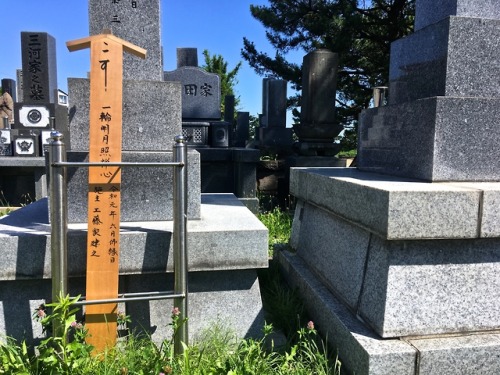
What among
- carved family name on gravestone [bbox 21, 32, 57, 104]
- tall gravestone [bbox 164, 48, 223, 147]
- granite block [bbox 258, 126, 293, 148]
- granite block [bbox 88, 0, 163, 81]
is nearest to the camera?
granite block [bbox 88, 0, 163, 81]

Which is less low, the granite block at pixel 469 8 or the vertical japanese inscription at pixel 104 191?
the granite block at pixel 469 8

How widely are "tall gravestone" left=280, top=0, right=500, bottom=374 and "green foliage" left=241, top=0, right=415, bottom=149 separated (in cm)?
717

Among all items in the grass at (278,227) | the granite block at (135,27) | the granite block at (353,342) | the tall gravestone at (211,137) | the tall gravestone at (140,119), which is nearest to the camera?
the granite block at (353,342)

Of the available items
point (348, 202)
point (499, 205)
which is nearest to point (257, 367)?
point (348, 202)

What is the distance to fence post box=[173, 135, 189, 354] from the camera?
1946 millimetres

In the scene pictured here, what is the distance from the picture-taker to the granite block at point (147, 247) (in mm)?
2035

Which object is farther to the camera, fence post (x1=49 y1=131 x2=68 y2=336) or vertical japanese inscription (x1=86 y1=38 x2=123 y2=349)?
vertical japanese inscription (x1=86 y1=38 x2=123 y2=349)

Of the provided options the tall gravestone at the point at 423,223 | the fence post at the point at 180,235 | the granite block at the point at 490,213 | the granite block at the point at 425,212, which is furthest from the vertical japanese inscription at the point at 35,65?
the granite block at the point at 490,213

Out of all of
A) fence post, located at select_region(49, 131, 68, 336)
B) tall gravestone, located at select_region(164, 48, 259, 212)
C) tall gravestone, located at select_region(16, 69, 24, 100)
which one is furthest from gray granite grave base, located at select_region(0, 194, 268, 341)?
tall gravestone, located at select_region(16, 69, 24, 100)

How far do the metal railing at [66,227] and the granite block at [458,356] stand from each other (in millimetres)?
1123

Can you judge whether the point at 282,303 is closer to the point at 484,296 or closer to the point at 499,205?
the point at 484,296

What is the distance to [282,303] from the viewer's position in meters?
2.58

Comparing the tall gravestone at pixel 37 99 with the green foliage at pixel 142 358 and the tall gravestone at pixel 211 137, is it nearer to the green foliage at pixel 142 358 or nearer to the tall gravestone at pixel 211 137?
the tall gravestone at pixel 211 137

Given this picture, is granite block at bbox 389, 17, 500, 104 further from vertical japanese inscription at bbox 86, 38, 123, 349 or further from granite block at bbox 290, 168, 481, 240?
vertical japanese inscription at bbox 86, 38, 123, 349
